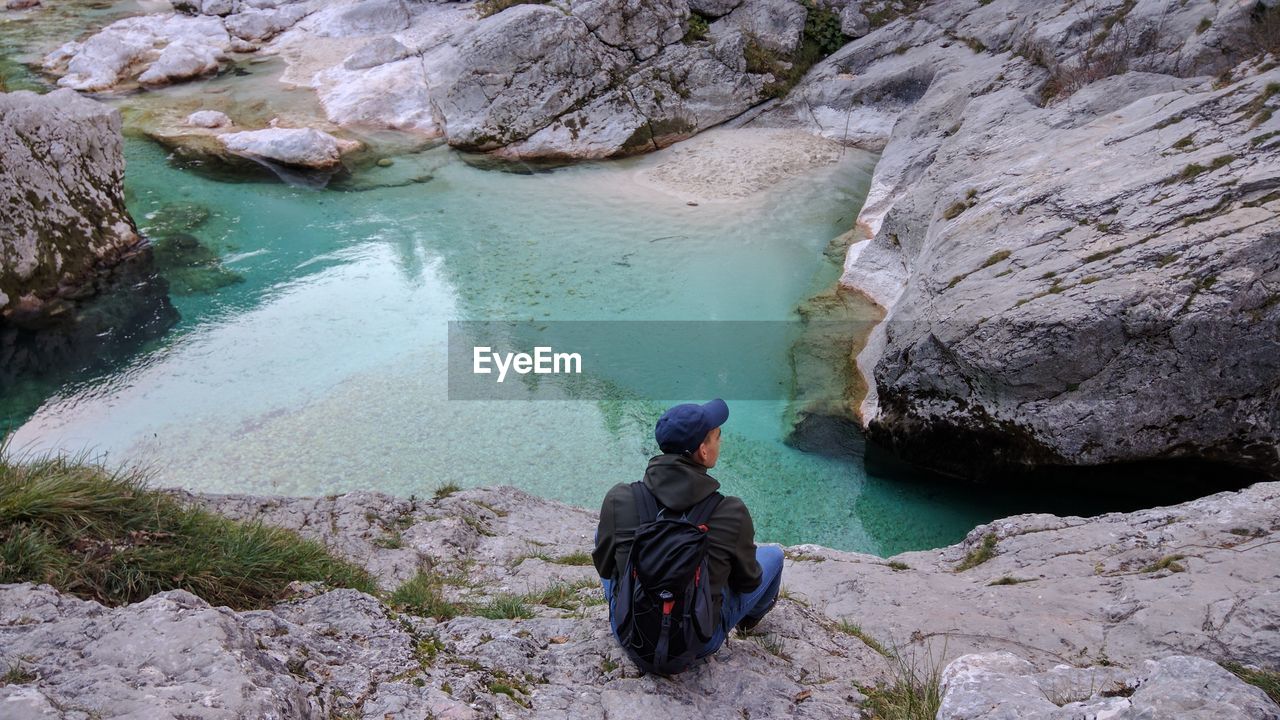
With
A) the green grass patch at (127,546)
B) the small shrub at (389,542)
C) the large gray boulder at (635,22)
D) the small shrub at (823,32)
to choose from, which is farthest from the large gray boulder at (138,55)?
the green grass patch at (127,546)

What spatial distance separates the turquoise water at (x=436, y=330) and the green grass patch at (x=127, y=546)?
→ 2.07 meters

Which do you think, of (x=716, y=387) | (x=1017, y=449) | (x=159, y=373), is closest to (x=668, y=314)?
(x=716, y=387)

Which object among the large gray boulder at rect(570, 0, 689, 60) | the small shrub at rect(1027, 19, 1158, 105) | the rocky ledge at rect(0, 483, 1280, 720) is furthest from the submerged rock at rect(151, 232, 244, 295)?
the small shrub at rect(1027, 19, 1158, 105)

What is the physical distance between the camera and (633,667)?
4.40 metres

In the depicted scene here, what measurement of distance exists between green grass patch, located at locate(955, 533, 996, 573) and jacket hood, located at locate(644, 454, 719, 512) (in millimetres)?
3901

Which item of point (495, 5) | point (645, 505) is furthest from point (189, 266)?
point (645, 505)

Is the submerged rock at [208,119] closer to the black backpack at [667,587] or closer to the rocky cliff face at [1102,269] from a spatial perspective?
the rocky cliff face at [1102,269]

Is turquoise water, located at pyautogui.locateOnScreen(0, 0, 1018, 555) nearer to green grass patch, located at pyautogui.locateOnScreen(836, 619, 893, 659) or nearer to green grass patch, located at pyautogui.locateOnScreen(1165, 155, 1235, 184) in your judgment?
green grass patch, located at pyautogui.locateOnScreen(836, 619, 893, 659)

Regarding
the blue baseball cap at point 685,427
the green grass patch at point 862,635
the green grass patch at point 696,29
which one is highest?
the green grass patch at point 696,29

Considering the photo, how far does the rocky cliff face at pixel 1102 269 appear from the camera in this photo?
25.7ft

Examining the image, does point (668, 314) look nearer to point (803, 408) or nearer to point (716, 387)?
point (716, 387)

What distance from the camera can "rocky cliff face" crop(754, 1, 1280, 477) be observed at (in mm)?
7840

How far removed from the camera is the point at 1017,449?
8953mm

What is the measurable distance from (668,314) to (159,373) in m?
7.39
